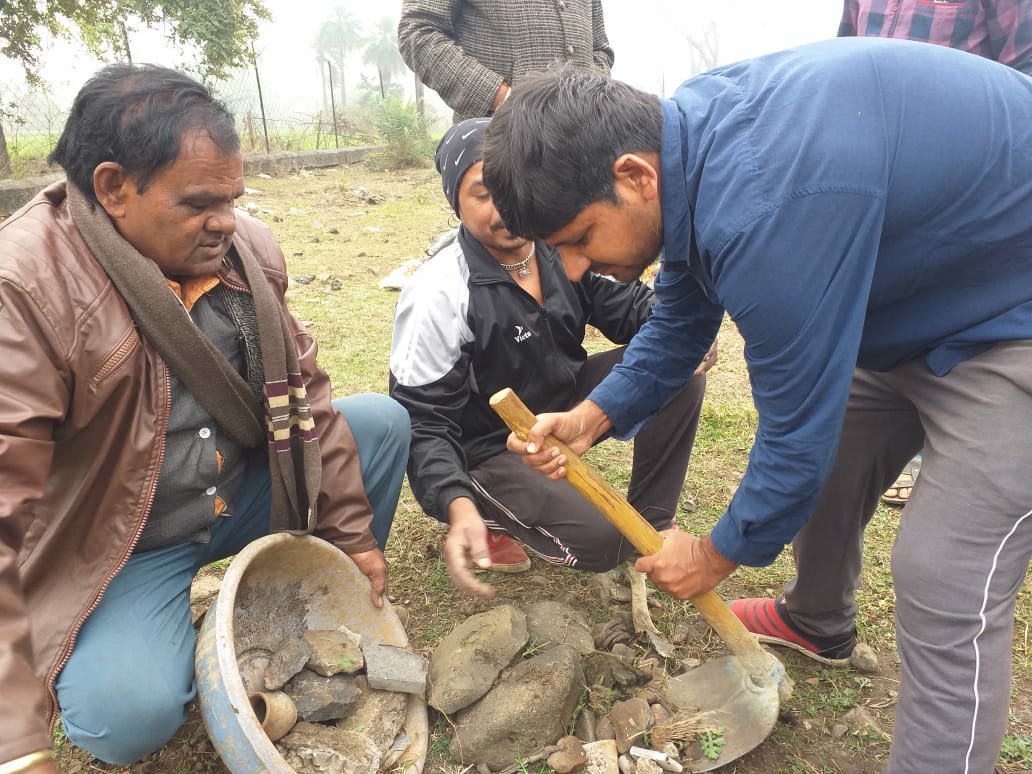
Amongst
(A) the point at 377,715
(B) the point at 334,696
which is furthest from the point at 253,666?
(A) the point at 377,715

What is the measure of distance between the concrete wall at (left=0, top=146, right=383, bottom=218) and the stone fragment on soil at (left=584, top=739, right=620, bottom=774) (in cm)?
858

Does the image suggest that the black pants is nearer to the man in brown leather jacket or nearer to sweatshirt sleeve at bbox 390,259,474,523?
sweatshirt sleeve at bbox 390,259,474,523

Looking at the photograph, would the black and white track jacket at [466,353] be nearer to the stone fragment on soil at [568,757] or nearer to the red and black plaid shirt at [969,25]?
the stone fragment on soil at [568,757]

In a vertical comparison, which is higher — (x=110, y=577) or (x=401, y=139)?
(x=110, y=577)

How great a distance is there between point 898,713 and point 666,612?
97cm

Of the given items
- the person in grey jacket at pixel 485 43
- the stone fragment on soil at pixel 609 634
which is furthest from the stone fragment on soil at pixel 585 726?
the person in grey jacket at pixel 485 43

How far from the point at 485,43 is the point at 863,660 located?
2855mm

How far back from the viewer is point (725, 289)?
1.44m

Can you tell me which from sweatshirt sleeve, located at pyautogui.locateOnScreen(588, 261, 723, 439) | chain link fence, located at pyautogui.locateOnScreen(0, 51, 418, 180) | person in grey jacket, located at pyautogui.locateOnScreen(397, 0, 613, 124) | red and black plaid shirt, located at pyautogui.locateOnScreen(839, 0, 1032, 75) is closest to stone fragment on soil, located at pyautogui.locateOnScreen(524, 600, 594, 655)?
sweatshirt sleeve, located at pyautogui.locateOnScreen(588, 261, 723, 439)

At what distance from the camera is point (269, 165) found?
12828 mm

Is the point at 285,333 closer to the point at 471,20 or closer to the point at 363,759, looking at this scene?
the point at 363,759

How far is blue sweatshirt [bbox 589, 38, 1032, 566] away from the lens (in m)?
1.34

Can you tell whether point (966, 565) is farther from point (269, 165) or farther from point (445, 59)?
point (269, 165)

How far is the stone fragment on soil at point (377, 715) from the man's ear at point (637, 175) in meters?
1.49
